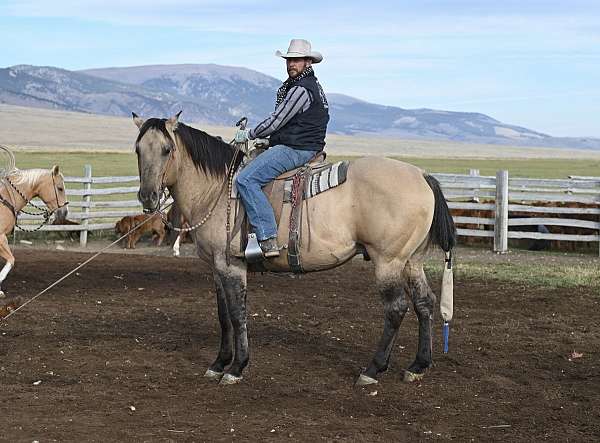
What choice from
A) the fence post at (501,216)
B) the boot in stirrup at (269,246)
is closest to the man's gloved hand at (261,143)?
the boot in stirrup at (269,246)

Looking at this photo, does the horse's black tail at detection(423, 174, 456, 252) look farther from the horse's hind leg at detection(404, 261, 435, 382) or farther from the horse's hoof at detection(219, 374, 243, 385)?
the horse's hoof at detection(219, 374, 243, 385)

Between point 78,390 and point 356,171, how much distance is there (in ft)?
8.91

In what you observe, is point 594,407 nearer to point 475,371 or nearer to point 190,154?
point 475,371

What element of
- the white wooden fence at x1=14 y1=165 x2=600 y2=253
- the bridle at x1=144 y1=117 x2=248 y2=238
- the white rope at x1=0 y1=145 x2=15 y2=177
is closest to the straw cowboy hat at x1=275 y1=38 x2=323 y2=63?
the bridle at x1=144 y1=117 x2=248 y2=238

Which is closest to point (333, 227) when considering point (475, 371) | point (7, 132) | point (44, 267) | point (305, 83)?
point (305, 83)

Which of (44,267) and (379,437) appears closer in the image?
(379,437)

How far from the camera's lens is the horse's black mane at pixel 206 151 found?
7.04 meters

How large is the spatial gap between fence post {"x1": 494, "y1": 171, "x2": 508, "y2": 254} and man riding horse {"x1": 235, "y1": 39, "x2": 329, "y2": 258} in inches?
377

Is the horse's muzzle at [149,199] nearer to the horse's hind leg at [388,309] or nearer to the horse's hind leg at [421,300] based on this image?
the horse's hind leg at [388,309]

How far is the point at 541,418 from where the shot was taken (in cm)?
598

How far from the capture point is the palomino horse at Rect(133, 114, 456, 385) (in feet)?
22.1

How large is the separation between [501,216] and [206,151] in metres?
10.0

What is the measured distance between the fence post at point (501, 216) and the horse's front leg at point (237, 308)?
9.90 metres

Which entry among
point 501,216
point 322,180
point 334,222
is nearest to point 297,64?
point 322,180
